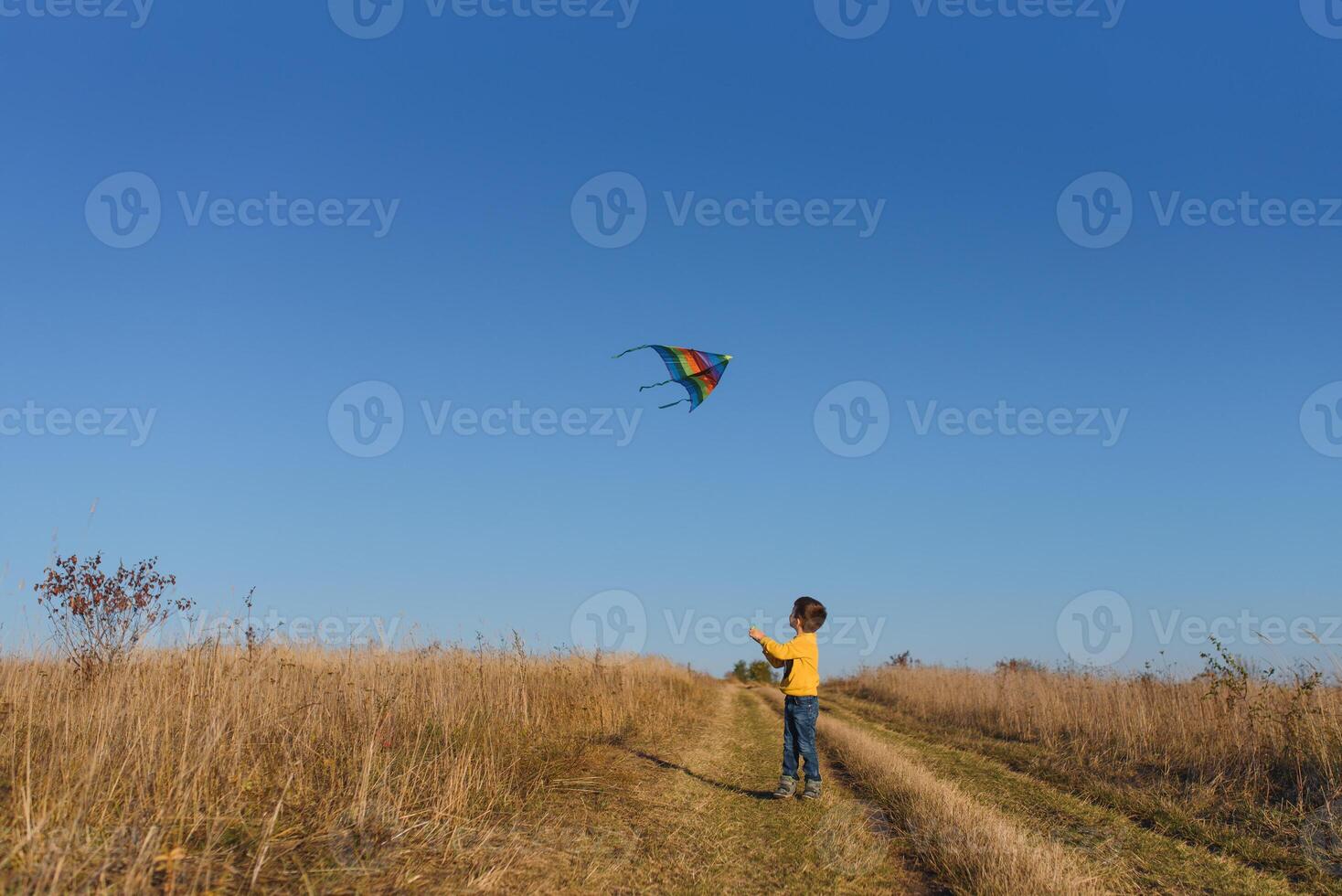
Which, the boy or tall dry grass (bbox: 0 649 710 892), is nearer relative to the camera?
tall dry grass (bbox: 0 649 710 892)

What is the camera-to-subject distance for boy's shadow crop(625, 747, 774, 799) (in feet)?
27.9

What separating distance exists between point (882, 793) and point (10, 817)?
7.12 meters

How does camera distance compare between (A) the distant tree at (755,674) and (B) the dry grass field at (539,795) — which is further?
(A) the distant tree at (755,674)

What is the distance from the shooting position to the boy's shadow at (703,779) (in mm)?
8508

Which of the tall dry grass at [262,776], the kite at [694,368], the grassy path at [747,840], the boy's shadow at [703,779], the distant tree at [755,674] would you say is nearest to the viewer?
the tall dry grass at [262,776]

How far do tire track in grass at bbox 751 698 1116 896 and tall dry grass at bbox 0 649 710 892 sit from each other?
292cm

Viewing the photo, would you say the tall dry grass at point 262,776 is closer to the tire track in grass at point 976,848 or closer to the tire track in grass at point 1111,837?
the tire track in grass at point 976,848

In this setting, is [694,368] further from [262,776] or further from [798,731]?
[262,776]

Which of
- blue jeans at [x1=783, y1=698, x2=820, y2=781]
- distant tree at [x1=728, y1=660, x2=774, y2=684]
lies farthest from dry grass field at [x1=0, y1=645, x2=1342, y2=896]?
distant tree at [x1=728, y1=660, x2=774, y2=684]

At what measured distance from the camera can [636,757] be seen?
10.1 m

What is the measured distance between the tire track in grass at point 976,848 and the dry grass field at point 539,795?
27 mm

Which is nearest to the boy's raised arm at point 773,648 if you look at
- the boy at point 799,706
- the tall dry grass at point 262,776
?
the boy at point 799,706

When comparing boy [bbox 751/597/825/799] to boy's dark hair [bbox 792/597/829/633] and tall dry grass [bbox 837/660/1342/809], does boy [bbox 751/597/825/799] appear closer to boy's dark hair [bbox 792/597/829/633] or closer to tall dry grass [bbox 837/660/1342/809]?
boy's dark hair [bbox 792/597/829/633]

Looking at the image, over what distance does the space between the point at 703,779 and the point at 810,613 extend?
2532 millimetres
